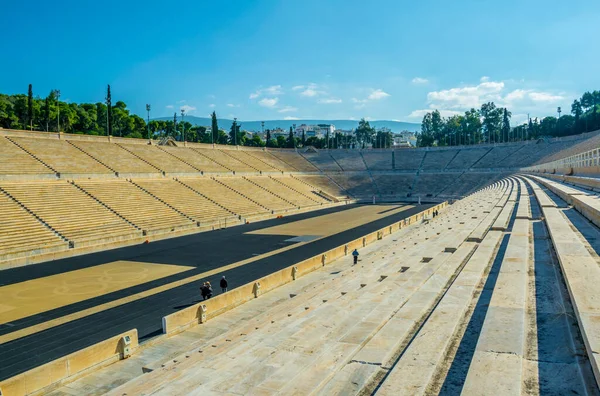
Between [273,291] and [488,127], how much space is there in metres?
118

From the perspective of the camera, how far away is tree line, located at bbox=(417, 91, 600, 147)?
102 m

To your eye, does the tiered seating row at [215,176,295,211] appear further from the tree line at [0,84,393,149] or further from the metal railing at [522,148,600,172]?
the metal railing at [522,148,600,172]

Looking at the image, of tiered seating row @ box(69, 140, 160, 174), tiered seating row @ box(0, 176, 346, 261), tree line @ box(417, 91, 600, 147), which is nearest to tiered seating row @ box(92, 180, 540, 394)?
tiered seating row @ box(0, 176, 346, 261)

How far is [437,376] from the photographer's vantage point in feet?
14.1

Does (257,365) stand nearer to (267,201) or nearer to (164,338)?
(164,338)

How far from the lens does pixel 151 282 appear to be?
1827cm

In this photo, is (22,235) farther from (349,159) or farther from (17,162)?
(349,159)

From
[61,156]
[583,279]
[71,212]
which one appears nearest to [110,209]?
[71,212]

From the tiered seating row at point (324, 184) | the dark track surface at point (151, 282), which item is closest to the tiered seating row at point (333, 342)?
the dark track surface at point (151, 282)

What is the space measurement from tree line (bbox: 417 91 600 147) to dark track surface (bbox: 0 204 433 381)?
87201mm

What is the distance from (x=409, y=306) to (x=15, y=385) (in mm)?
7859

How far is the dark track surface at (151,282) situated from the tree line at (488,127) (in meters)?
87.2

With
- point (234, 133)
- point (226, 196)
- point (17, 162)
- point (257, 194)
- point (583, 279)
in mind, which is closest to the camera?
point (583, 279)

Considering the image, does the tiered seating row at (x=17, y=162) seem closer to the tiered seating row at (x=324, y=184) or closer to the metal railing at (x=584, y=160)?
the metal railing at (x=584, y=160)
